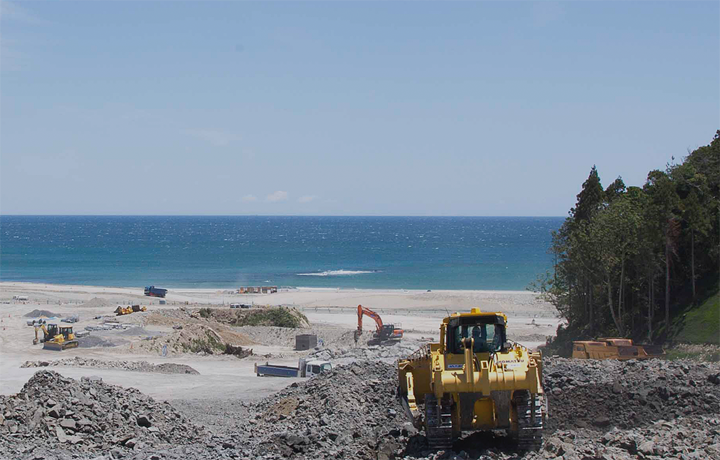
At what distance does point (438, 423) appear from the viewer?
43.8ft

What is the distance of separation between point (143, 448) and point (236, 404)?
8.43 metres

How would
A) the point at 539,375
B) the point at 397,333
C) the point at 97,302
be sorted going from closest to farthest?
1. the point at 539,375
2. the point at 397,333
3. the point at 97,302

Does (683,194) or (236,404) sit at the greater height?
(683,194)

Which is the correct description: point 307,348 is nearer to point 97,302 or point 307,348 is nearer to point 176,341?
point 176,341

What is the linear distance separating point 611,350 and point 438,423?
20.6 m

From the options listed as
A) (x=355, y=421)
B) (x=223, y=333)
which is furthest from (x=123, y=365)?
(x=355, y=421)

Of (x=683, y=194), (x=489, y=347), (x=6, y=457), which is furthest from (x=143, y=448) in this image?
(x=683, y=194)

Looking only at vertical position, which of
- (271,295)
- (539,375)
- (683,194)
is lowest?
(271,295)

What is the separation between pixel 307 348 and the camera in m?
45.2

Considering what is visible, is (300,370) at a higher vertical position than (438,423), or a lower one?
lower

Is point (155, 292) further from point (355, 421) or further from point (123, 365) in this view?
point (355, 421)

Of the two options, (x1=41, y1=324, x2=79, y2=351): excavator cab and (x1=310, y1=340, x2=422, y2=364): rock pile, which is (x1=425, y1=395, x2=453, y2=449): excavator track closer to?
(x1=310, y1=340, x2=422, y2=364): rock pile

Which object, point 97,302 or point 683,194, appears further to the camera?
point 97,302

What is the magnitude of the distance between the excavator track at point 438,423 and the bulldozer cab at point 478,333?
1095 mm
